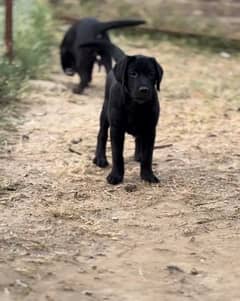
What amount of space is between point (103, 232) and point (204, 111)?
3891 mm

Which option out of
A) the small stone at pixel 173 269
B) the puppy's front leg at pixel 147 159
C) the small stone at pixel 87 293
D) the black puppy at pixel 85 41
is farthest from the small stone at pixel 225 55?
the small stone at pixel 87 293

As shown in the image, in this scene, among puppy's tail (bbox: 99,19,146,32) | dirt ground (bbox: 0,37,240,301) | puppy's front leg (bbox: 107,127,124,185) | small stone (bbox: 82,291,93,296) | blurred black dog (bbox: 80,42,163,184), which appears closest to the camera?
small stone (bbox: 82,291,93,296)

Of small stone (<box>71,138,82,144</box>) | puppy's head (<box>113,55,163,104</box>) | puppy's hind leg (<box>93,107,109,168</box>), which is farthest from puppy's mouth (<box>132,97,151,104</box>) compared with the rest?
small stone (<box>71,138,82,144</box>)

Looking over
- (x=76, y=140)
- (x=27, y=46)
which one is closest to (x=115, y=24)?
(x=27, y=46)

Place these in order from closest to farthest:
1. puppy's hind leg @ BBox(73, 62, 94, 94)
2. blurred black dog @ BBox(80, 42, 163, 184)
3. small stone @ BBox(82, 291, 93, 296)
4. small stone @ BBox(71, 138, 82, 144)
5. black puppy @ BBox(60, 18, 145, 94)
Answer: small stone @ BBox(82, 291, 93, 296) < blurred black dog @ BBox(80, 42, 163, 184) < small stone @ BBox(71, 138, 82, 144) < black puppy @ BBox(60, 18, 145, 94) < puppy's hind leg @ BBox(73, 62, 94, 94)

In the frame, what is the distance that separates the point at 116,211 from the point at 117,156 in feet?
2.38

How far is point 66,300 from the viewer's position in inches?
160

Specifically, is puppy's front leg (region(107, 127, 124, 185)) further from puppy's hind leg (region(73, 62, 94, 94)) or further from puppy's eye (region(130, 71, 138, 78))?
puppy's hind leg (region(73, 62, 94, 94))

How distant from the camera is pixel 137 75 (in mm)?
5980

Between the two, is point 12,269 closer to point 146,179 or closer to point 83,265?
point 83,265

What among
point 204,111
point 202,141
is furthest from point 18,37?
point 202,141

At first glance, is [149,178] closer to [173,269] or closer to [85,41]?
[173,269]

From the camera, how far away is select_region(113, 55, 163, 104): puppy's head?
19.4ft

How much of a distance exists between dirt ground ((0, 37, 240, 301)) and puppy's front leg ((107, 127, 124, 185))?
0.26ft
